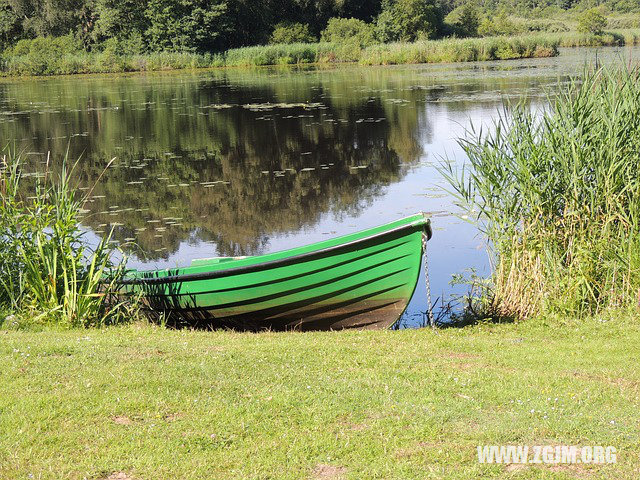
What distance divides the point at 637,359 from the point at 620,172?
106 inches

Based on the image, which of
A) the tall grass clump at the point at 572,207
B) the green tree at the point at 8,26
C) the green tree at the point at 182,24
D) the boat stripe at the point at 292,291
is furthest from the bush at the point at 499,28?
the boat stripe at the point at 292,291

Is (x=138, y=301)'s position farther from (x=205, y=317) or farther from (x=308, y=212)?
(x=308, y=212)

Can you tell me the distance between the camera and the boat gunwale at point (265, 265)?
25.9 feet

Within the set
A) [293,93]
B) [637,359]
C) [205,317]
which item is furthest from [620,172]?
[293,93]

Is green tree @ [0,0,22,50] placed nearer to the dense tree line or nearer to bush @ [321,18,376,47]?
the dense tree line

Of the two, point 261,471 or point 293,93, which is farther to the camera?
point 293,93

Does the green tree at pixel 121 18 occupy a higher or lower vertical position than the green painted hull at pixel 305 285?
higher

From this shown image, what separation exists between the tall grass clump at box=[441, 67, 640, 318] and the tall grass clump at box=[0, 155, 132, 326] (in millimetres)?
3866

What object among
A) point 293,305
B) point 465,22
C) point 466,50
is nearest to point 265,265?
point 293,305

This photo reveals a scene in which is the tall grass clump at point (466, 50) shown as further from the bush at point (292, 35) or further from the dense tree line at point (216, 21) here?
the bush at point (292, 35)

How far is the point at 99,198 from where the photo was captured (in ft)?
52.9

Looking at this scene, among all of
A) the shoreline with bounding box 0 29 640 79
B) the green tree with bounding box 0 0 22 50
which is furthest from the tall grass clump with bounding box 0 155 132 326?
the green tree with bounding box 0 0 22 50

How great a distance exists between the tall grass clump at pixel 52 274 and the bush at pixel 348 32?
54212 millimetres

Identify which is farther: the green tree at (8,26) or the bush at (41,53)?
the green tree at (8,26)
